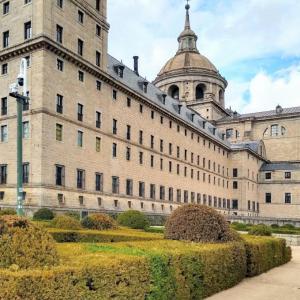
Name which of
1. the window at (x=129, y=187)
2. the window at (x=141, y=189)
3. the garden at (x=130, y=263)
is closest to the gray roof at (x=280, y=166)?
the window at (x=141, y=189)

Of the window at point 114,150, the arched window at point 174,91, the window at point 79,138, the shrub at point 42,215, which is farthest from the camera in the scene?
the arched window at point 174,91

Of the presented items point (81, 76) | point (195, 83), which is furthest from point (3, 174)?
point (195, 83)

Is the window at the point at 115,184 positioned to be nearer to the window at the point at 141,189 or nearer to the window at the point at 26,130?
the window at the point at 141,189

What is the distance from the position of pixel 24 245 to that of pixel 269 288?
8.31 metres

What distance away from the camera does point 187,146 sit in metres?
66.5

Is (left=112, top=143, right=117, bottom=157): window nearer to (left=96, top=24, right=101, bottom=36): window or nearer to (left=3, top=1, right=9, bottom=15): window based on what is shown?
(left=96, top=24, right=101, bottom=36): window

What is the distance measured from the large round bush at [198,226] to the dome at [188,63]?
86.4m

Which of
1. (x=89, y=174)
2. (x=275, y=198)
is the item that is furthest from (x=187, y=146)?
(x=275, y=198)

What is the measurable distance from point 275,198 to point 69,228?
75940 millimetres

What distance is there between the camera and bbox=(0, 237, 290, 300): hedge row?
6.19 m

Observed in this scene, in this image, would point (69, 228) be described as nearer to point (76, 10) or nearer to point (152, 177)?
point (76, 10)

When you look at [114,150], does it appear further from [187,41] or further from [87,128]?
[187,41]

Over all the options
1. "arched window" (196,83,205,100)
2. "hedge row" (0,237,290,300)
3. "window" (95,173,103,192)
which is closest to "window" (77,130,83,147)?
"window" (95,173,103,192)

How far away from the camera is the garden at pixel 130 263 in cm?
645
